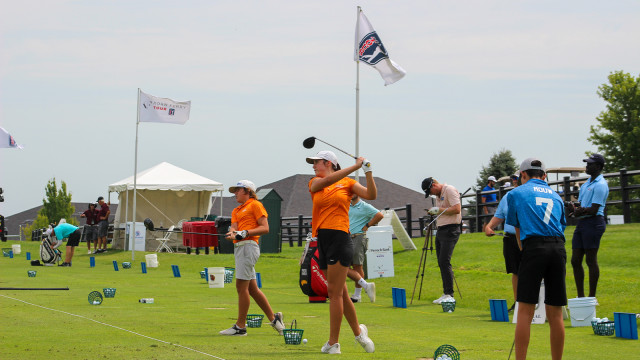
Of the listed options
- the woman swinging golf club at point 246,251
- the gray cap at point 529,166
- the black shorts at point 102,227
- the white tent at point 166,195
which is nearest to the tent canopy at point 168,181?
the white tent at point 166,195

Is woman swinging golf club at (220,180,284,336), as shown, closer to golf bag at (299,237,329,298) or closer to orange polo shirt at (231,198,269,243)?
orange polo shirt at (231,198,269,243)

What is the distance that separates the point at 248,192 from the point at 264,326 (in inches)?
70.9

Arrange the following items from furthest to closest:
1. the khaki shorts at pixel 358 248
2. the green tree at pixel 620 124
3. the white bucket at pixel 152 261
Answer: the green tree at pixel 620 124 → the white bucket at pixel 152 261 → the khaki shorts at pixel 358 248

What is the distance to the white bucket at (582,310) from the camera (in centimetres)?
1044

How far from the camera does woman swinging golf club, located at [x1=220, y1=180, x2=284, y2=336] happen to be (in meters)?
9.62

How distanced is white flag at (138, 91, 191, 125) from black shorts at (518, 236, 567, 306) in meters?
23.5

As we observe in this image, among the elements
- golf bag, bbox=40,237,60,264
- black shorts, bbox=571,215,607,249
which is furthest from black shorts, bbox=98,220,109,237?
black shorts, bbox=571,215,607,249

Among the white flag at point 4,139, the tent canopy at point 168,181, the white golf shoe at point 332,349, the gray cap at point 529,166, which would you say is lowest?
the white golf shoe at point 332,349

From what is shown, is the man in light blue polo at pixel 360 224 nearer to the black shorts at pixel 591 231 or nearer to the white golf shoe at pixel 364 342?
the black shorts at pixel 591 231

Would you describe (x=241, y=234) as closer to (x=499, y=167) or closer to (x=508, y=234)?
(x=508, y=234)

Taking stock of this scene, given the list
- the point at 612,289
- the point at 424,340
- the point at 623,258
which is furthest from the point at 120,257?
the point at 424,340

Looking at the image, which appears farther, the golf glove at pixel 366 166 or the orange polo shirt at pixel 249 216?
the orange polo shirt at pixel 249 216

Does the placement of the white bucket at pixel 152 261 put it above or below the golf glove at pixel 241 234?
below

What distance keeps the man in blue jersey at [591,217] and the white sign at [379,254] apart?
6.69 m
